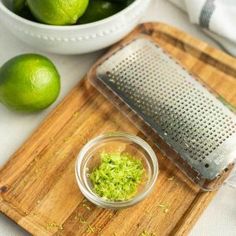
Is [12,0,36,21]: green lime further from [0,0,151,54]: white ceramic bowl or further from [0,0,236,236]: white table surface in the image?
[0,0,236,236]: white table surface

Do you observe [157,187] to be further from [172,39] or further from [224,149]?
[172,39]

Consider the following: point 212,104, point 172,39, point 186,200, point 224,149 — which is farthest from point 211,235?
point 172,39

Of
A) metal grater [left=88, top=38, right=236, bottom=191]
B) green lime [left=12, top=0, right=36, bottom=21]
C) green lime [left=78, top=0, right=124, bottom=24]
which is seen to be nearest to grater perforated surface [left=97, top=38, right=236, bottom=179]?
metal grater [left=88, top=38, right=236, bottom=191]

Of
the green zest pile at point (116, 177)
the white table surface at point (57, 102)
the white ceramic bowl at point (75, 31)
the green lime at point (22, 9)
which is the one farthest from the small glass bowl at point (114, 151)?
the green lime at point (22, 9)

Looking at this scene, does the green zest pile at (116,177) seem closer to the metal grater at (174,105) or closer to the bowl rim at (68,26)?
the metal grater at (174,105)

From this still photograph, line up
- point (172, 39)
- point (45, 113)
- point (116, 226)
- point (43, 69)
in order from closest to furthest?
Result: point (116, 226)
point (43, 69)
point (45, 113)
point (172, 39)

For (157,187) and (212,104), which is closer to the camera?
(157,187)
